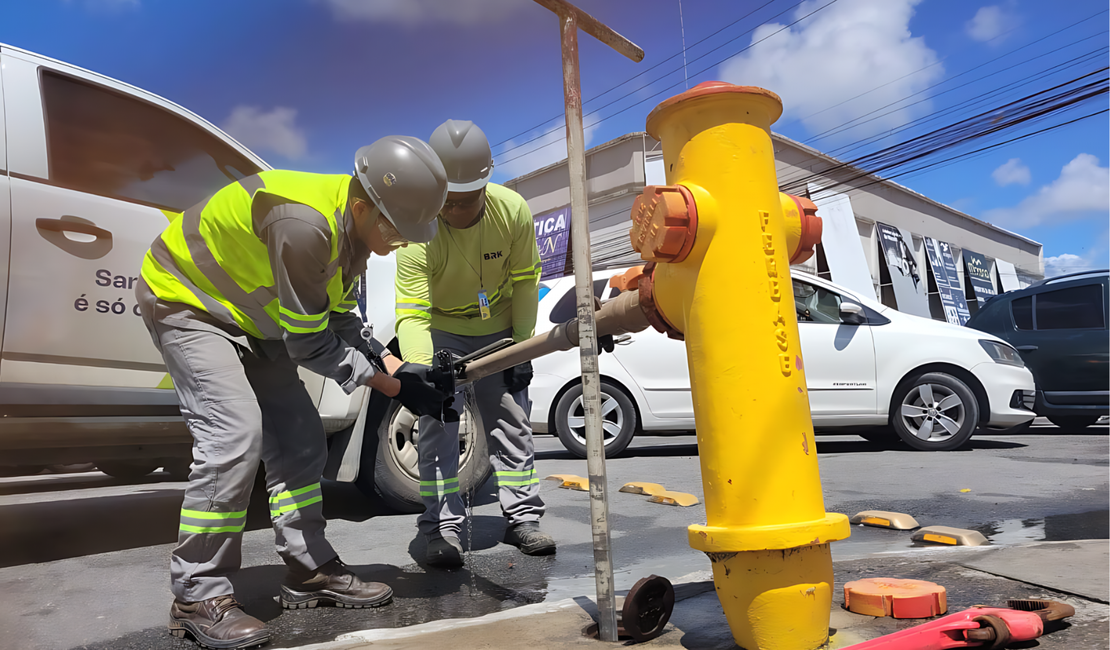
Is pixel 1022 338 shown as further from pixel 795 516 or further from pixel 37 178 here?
pixel 37 178

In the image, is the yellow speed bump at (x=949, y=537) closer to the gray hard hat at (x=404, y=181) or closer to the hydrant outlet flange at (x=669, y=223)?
the hydrant outlet flange at (x=669, y=223)

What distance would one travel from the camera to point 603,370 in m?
6.03

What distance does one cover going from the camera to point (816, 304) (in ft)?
20.3

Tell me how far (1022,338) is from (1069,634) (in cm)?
737

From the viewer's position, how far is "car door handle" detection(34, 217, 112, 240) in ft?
8.55

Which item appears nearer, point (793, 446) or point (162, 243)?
A: point (793, 446)

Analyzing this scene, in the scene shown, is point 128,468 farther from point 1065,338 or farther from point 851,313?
point 1065,338

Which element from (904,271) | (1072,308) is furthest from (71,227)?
(904,271)

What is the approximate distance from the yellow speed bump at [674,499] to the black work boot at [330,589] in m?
1.85

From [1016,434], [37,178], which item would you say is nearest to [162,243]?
[37,178]

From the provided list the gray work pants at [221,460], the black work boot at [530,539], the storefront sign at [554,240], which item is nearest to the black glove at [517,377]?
the black work boot at [530,539]

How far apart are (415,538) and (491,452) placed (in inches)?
20.1

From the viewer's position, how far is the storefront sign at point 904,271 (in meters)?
22.2

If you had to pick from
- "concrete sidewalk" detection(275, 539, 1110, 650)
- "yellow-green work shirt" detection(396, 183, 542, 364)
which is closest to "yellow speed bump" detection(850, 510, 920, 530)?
"concrete sidewalk" detection(275, 539, 1110, 650)
